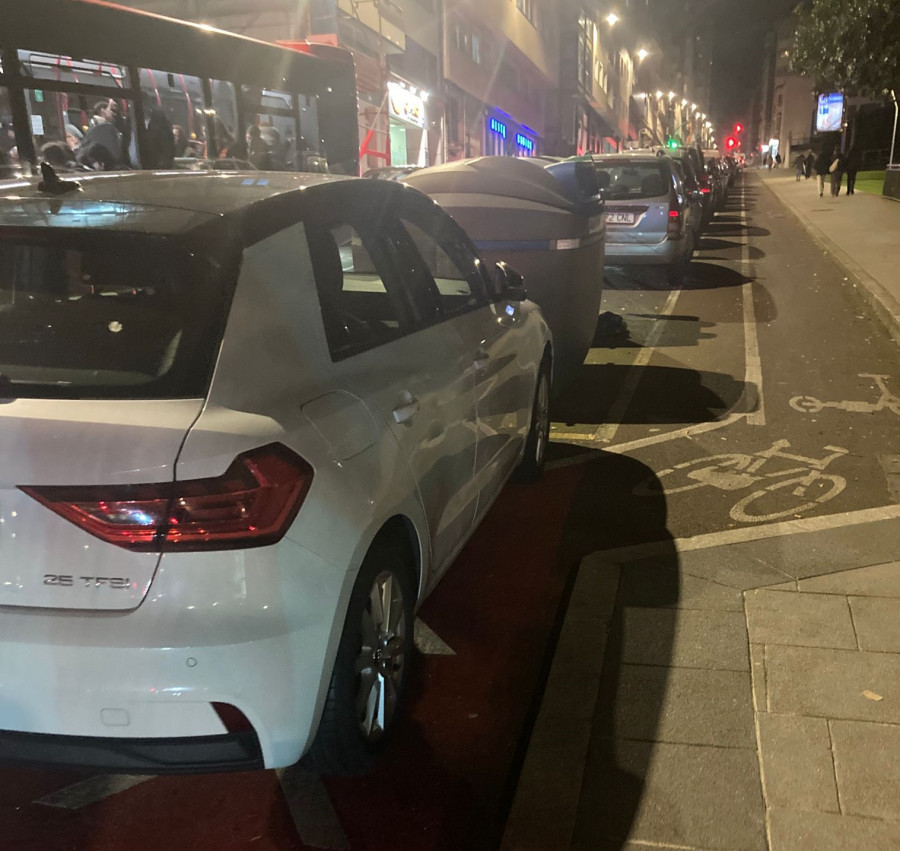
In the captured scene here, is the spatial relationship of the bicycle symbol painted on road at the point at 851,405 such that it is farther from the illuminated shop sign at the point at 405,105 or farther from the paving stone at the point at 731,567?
the illuminated shop sign at the point at 405,105

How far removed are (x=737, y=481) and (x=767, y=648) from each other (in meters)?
1.95

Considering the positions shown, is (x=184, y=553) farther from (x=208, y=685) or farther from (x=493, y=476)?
(x=493, y=476)

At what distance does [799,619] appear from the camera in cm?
360

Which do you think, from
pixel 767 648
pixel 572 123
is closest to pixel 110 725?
pixel 767 648

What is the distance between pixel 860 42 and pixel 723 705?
28.5 meters

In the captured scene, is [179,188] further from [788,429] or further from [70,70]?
[70,70]

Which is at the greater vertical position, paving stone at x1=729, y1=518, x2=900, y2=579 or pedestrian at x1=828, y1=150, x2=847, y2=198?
pedestrian at x1=828, y1=150, x2=847, y2=198

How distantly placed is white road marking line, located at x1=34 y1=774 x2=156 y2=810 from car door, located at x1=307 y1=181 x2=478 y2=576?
1200mm

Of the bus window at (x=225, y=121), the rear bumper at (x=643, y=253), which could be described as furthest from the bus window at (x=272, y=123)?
the rear bumper at (x=643, y=253)

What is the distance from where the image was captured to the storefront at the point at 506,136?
34.0m

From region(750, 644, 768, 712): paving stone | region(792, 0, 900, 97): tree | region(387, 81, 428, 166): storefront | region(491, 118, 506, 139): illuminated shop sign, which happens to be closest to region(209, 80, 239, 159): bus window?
region(750, 644, 768, 712): paving stone

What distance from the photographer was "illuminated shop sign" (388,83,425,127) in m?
21.3

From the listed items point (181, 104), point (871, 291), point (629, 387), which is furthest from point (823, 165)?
point (629, 387)

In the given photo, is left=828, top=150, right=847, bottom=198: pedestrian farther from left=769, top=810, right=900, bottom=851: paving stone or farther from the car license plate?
left=769, top=810, right=900, bottom=851: paving stone
